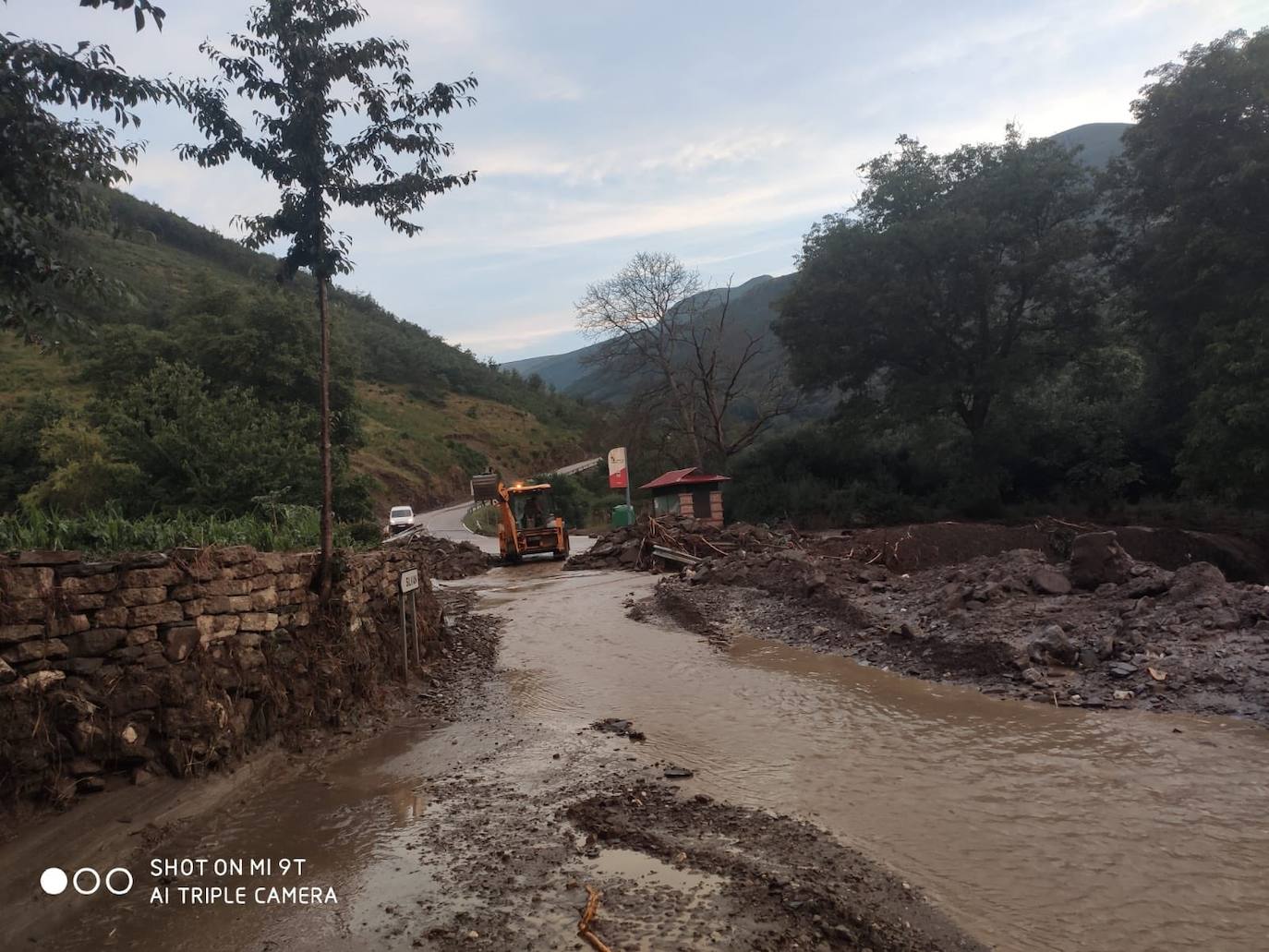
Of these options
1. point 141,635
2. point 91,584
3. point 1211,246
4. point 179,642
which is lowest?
→ point 179,642

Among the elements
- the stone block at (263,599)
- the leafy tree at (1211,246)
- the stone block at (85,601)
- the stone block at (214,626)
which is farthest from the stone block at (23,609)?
the leafy tree at (1211,246)

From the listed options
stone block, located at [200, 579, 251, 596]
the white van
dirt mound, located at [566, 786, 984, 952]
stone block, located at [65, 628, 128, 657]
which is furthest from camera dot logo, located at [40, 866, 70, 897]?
the white van

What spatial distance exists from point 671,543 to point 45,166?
726 inches

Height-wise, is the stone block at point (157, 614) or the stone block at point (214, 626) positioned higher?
the stone block at point (157, 614)

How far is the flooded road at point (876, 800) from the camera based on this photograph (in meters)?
4.46

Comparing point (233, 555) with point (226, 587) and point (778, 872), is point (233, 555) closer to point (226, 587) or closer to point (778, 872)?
point (226, 587)

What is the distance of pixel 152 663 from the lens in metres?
5.96

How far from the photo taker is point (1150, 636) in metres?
9.32

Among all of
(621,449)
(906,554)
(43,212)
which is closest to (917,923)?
(43,212)

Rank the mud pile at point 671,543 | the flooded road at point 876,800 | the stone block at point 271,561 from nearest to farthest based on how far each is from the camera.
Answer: the flooded road at point 876,800, the stone block at point 271,561, the mud pile at point 671,543

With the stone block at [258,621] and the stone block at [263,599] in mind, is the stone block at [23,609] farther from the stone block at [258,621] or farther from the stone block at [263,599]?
the stone block at [263,599]

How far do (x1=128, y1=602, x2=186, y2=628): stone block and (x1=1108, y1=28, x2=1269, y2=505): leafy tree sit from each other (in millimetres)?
20547

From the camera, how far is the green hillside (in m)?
23.3

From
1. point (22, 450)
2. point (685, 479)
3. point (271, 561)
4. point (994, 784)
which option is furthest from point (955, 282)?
point (22, 450)
